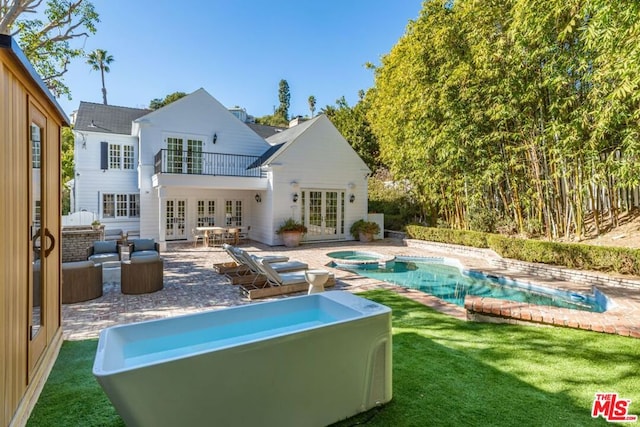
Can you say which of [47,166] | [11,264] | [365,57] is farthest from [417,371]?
[365,57]

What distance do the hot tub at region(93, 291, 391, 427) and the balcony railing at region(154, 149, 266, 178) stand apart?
12.5 meters

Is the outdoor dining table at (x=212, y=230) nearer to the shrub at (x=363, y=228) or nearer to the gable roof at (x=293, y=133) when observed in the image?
the gable roof at (x=293, y=133)

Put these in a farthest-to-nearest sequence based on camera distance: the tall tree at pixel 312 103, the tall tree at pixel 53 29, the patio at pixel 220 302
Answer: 1. the tall tree at pixel 312 103
2. the tall tree at pixel 53 29
3. the patio at pixel 220 302

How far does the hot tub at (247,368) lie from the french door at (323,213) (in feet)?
40.8

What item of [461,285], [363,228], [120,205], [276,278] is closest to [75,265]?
[276,278]

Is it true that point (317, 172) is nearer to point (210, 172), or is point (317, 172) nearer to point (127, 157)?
point (210, 172)

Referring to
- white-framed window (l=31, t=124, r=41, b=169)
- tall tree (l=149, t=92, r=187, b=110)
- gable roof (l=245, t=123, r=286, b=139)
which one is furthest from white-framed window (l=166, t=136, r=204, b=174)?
tall tree (l=149, t=92, r=187, b=110)

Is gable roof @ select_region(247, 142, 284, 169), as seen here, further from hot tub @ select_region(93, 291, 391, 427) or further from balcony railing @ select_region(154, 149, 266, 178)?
hot tub @ select_region(93, 291, 391, 427)

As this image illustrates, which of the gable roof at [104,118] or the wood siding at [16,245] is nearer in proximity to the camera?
the wood siding at [16,245]

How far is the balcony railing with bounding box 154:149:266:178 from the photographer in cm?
1564

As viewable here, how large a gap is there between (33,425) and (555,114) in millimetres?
12710

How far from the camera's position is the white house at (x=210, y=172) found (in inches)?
602

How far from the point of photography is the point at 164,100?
39031 millimetres

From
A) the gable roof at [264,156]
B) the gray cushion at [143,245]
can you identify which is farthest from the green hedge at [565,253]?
the gray cushion at [143,245]
